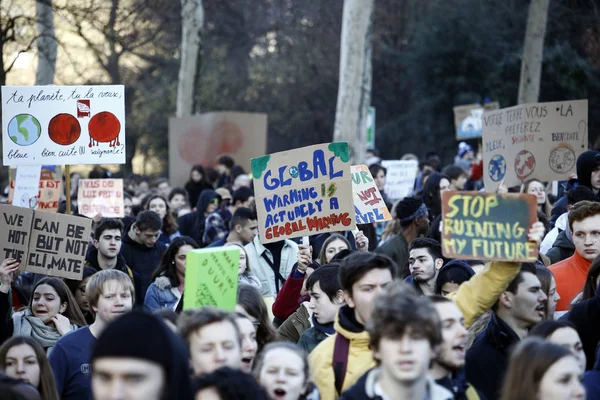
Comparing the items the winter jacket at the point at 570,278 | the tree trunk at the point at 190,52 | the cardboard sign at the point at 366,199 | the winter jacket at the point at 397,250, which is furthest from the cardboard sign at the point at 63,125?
the tree trunk at the point at 190,52

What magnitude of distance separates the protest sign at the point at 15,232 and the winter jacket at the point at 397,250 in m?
3.19

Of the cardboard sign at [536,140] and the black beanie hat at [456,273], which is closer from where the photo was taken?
the black beanie hat at [456,273]

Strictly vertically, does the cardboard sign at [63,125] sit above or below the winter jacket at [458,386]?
above

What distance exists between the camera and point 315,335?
6367 mm

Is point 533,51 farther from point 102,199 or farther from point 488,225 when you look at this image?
point 488,225

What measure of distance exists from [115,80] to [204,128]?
930 centimetres

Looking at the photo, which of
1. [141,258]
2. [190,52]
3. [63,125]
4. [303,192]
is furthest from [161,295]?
[190,52]

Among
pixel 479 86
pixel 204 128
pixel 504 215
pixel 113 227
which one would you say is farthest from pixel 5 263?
pixel 479 86

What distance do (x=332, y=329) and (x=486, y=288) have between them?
141 cm

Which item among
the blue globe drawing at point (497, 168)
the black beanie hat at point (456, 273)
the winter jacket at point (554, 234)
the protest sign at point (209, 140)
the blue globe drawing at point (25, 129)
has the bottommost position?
the black beanie hat at point (456, 273)

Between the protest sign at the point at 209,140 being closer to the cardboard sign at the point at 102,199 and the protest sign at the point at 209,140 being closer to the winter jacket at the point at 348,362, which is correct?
the cardboard sign at the point at 102,199

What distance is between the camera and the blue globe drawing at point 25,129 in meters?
9.38

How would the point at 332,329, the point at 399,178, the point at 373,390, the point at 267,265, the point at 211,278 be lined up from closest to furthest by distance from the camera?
the point at 373,390 < the point at 211,278 < the point at 332,329 < the point at 267,265 < the point at 399,178

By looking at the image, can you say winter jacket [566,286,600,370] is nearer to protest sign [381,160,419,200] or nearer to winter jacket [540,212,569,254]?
winter jacket [540,212,569,254]
